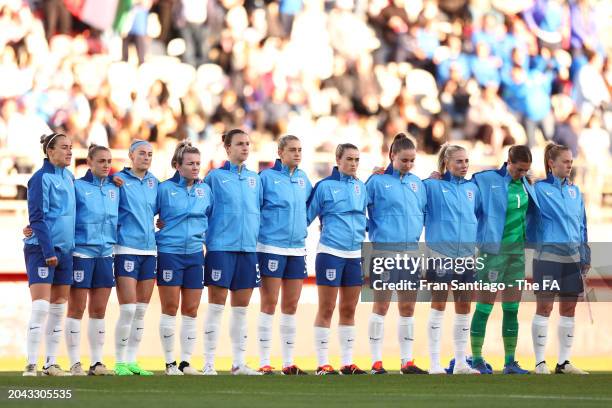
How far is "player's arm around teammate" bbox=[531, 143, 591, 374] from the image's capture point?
1166 cm

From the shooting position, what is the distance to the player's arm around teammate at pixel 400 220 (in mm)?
11484

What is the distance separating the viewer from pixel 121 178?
11352mm

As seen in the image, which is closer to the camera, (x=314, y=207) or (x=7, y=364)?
(x=314, y=207)

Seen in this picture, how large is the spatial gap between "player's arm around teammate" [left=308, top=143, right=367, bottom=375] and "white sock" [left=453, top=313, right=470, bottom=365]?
83 centimetres

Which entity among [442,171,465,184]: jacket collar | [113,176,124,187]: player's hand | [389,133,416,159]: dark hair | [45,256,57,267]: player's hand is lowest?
[45,256,57,267]: player's hand

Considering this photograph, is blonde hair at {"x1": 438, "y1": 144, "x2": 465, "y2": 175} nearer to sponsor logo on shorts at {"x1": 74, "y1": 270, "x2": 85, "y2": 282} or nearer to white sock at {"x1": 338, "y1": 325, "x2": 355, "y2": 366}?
white sock at {"x1": 338, "y1": 325, "x2": 355, "y2": 366}

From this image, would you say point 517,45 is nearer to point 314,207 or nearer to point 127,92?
point 127,92

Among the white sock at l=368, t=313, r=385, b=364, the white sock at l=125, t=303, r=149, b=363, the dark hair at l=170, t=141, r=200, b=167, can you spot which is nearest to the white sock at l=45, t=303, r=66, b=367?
the white sock at l=125, t=303, r=149, b=363

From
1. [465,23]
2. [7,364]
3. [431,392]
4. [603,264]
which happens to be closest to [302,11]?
[465,23]

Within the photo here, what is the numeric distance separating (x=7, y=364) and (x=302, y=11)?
8759 mm

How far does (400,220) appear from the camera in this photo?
1160 cm

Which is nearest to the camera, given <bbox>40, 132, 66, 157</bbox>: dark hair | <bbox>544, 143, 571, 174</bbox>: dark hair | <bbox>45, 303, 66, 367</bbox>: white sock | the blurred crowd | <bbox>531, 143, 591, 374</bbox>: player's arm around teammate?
<bbox>40, 132, 66, 157</bbox>: dark hair

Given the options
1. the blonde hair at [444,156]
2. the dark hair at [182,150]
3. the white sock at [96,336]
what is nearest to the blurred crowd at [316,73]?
the blonde hair at [444,156]

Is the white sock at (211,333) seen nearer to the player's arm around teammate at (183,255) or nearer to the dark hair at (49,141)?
the player's arm around teammate at (183,255)
